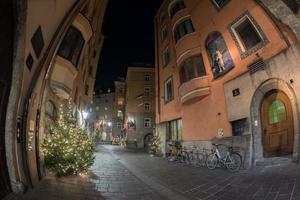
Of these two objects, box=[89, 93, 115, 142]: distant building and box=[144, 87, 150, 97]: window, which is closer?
box=[144, 87, 150, 97]: window

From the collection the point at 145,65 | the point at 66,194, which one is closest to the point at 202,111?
A: the point at 66,194

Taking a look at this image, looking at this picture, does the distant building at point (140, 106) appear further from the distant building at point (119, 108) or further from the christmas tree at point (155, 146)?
the christmas tree at point (155, 146)

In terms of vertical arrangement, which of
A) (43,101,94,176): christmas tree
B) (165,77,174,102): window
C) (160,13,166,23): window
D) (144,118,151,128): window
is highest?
(160,13,166,23): window

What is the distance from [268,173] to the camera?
25.6 feet

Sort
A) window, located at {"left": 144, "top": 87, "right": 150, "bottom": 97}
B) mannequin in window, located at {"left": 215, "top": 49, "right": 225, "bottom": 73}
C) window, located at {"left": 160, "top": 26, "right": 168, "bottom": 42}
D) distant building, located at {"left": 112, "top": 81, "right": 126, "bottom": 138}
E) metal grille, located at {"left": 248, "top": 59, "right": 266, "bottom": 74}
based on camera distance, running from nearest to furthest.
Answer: metal grille, located at {"left": 248, "top": 59, "right": 266, "bottom": 74} → mannequin in window, located at {"left": 215, "top": 49, "right": 225, "bottom": 73} → window, located at {"left": 160, "top": 26, "right": 168, "bottom": 42} → window, located at {"left": 144, "top": 87, "right": 150, "bottom": 97} → distant building, located at {"left": 112, "top": 81, "right": 126, "bottom": 138}

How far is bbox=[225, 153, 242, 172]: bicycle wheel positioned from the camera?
34.6 feet

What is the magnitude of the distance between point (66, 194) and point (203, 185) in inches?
178

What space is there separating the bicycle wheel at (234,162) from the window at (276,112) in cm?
225

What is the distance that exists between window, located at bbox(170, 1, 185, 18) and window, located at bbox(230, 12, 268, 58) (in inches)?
259

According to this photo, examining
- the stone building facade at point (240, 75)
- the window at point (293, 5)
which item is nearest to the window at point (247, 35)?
the stone building facade at point (240, 75)

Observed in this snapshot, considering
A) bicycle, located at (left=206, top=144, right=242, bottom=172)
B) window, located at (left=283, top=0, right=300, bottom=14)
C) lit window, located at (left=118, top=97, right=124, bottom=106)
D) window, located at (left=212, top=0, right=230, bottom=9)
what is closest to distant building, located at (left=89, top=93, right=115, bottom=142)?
lit window, located at (left=118, top=97, right=124, bottom=106)

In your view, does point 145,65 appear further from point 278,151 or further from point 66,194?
point 66,194

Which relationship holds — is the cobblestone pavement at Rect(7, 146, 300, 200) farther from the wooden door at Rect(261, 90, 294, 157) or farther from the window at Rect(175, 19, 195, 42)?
the window at Rect(175, 19, 195, 42)

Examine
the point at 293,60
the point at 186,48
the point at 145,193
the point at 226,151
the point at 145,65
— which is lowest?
the point at 145,193
